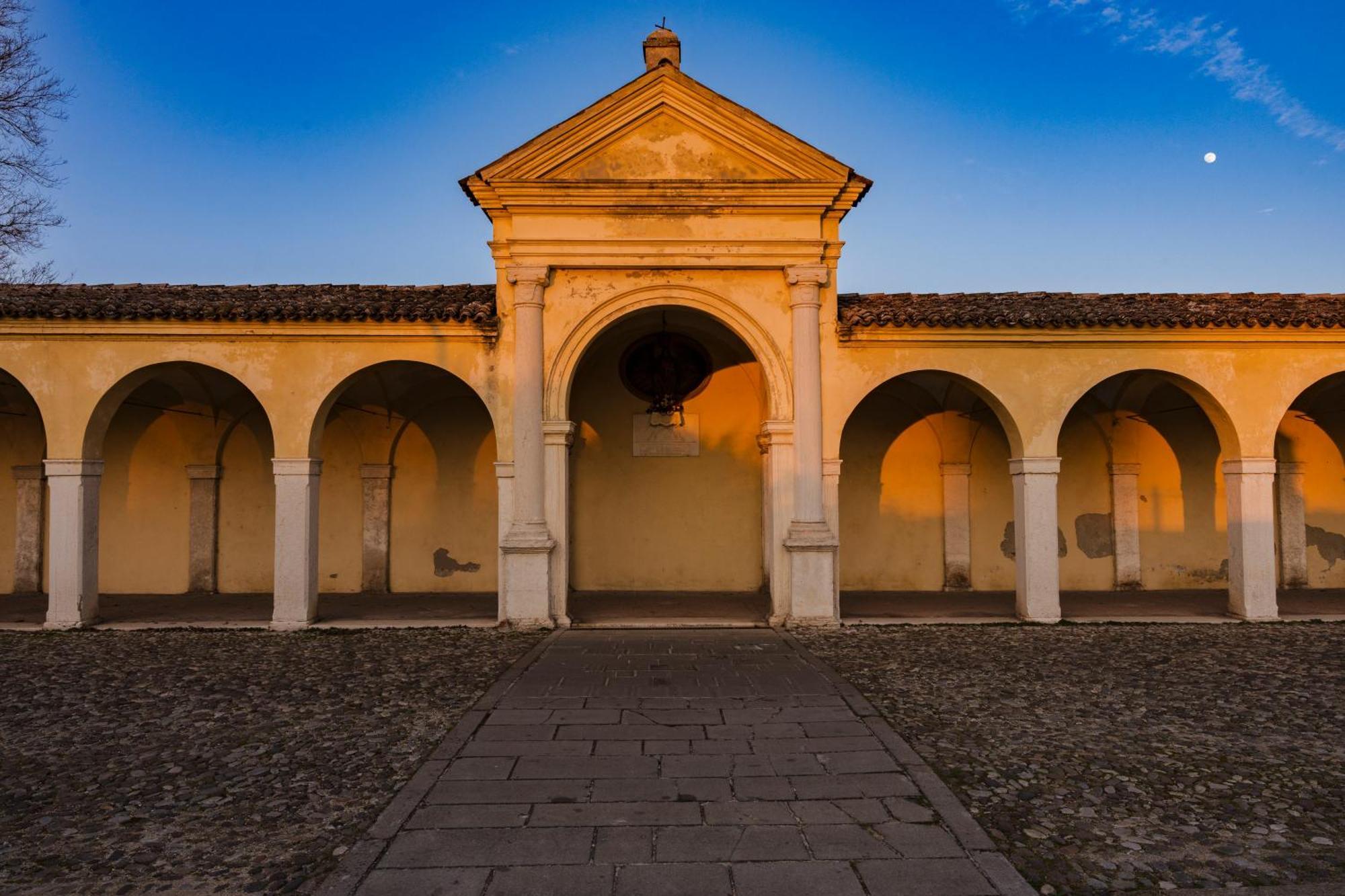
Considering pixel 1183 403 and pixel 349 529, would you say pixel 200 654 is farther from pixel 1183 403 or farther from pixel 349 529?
pixel 1183 403

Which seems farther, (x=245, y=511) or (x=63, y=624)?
(x=245, y=511)

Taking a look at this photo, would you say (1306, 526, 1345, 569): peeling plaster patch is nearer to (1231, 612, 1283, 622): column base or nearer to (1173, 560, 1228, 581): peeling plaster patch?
(1173, 560, 1228, 581): peeling plaster patch

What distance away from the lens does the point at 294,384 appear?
10922mm

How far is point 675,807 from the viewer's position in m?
4.44

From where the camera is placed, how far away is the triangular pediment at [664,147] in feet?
35.4

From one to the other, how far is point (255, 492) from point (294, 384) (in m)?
4.53

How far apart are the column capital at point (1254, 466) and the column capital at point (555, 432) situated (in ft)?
29.8

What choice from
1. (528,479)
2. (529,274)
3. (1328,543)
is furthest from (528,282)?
(1328,543)

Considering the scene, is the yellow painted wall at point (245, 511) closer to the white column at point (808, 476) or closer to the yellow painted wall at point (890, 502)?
the white column at point (808, 476)

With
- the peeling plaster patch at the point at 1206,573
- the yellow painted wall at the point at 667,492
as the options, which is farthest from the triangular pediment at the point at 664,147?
the peeling plaster patch at the point at 1206,573

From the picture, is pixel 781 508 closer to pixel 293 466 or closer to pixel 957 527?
pixel 957 527

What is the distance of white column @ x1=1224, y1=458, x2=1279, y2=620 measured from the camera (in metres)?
11.1

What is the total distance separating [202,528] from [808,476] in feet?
34.8

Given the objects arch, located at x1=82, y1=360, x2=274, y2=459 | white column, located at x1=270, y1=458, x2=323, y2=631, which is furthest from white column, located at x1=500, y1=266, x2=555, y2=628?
arch, located at x1=82, y1=360, x2=274, y2=459
